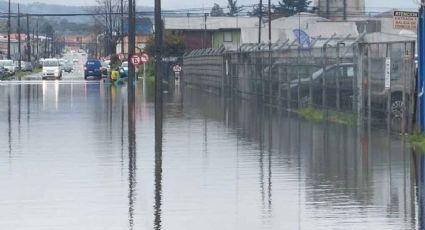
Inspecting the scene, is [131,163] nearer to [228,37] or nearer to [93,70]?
[93,70]

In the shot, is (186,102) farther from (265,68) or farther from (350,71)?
(350,71)

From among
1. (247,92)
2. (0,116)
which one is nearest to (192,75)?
(247,92)

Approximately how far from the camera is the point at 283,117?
30.5m

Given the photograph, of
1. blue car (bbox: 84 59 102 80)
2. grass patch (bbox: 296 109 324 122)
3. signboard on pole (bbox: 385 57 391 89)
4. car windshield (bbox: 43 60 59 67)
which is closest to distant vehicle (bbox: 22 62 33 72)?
car windshield (bbox: 43 60 59 67)

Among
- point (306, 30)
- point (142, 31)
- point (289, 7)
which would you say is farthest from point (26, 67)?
point (306, 30)

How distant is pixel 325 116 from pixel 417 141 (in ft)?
28.8

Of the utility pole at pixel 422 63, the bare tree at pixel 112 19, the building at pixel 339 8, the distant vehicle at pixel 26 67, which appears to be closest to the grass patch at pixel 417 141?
the utility pole at pixel 422 63

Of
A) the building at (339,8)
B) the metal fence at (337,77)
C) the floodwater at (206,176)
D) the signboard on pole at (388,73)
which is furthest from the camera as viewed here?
the building at (339,8)

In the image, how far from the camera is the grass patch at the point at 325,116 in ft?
90.0

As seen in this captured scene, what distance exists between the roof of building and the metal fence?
55959mm

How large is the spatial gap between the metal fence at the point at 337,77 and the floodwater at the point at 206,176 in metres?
0.91

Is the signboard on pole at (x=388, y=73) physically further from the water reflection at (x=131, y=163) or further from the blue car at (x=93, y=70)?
the blue car at (x=93, y=70)

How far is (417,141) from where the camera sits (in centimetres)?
2067

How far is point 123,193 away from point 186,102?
27336 mm
